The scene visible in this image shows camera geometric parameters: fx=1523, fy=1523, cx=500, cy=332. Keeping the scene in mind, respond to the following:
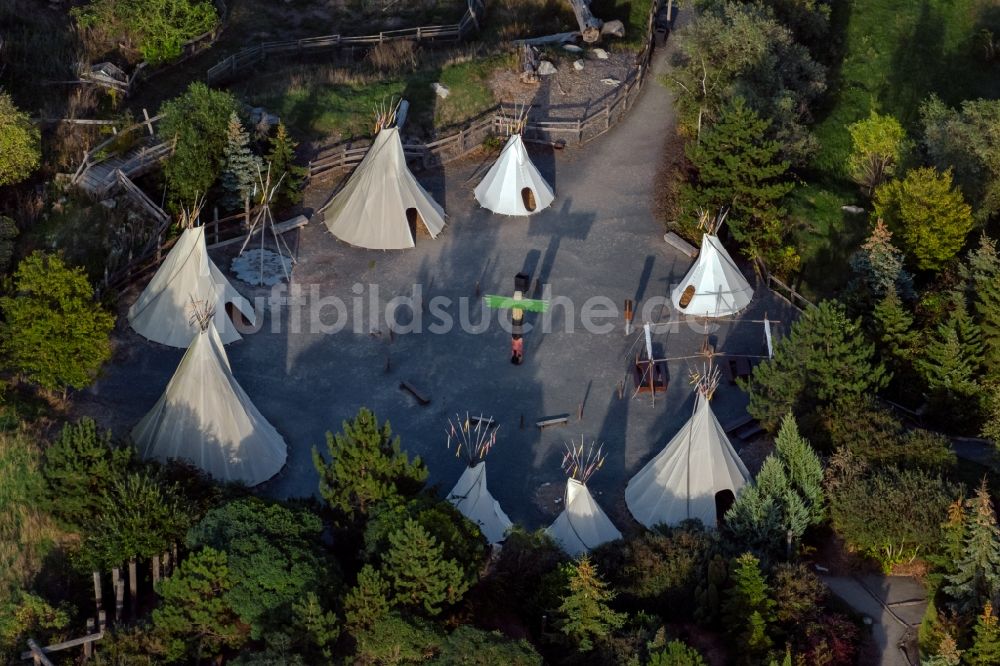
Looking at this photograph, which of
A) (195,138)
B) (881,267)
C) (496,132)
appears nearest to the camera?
(881,267)

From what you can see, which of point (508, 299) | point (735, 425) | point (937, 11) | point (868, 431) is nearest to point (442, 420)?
Result: point (508, 299)

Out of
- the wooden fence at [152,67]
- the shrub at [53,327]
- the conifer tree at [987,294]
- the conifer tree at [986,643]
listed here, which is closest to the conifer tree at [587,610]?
the conifer tree at [986,643]

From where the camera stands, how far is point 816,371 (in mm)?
43938

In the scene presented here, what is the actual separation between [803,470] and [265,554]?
14592mm

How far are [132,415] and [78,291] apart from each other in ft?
12.8

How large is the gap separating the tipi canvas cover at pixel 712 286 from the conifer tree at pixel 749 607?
39.3 feet

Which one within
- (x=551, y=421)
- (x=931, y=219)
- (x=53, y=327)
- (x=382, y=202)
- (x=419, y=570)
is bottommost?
(x=551, y=421)

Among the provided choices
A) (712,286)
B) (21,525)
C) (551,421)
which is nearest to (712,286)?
(712,286)

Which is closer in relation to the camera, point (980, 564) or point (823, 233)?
point (980, 564)

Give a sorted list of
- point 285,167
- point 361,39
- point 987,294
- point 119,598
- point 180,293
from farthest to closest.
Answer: point 361,39 → point 285,167 → point 987,294 → point 180,293 → point 119,598

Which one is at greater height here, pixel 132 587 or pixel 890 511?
pixel 890 511

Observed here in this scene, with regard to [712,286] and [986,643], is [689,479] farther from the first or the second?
[986,643]

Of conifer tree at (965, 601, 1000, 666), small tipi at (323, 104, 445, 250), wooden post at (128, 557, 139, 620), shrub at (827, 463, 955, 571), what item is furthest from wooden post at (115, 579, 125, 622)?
conifer tree at (965, 601, 1000, 666)

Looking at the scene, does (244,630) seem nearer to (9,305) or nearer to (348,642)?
(348,642)
